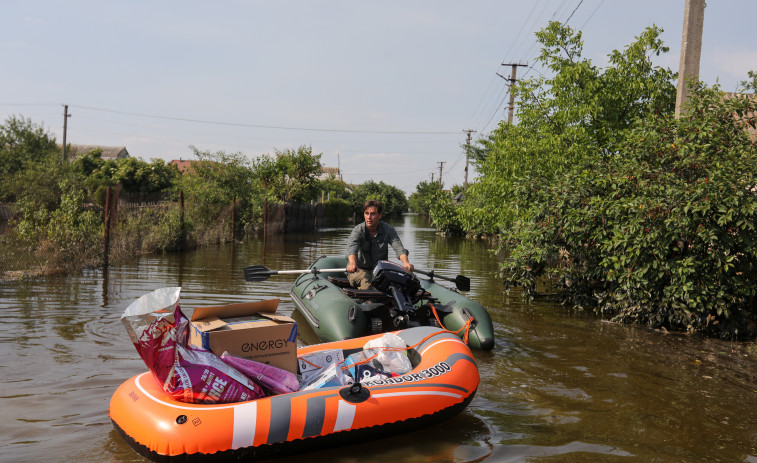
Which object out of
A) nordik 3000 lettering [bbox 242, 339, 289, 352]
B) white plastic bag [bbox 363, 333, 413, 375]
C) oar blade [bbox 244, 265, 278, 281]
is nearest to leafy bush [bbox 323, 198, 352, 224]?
oar blade [bbox 244, 265, 278, 281]

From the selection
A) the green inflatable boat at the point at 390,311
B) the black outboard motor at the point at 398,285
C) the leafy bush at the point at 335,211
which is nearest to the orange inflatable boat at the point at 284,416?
the black outboard motor at the point at 398,285

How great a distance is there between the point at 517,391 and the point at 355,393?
6.76 ft

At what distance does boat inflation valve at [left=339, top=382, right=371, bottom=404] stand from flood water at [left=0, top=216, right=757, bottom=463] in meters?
0.39

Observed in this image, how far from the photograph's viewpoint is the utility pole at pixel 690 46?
8.68 m

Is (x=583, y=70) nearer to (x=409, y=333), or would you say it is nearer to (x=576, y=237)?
(x=576, y=237)

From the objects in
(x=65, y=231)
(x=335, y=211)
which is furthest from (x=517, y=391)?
(x=335, y=211)

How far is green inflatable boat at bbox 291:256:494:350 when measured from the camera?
6059mm

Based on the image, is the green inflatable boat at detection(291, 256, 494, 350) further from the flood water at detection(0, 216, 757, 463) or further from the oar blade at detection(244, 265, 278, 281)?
the oar blade at detection(244, 265, 278, 281)

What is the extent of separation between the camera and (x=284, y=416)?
366 centimetres

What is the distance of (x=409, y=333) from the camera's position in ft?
17.1

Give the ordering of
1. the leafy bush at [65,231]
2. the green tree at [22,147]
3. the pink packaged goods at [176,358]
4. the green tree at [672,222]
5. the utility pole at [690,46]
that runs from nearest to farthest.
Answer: the pink packaged goods at [176,358], the green tree at [672,222], the utility pole at [690,46], the leafy bush at [65,231], the green tree at [22,147]

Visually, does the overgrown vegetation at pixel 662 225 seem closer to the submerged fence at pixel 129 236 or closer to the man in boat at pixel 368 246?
the man in boat at pixel 368 246

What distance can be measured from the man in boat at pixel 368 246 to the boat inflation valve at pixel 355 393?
3.29 meters

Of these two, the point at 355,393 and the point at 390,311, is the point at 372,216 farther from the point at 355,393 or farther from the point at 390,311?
the point at 355,393
